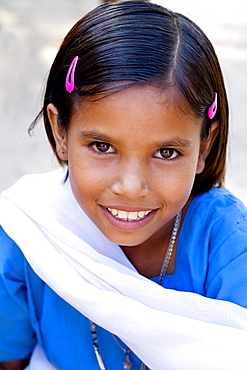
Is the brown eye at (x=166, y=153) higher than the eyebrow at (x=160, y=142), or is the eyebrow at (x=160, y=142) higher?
the eyebrow at (x=160, y=142)

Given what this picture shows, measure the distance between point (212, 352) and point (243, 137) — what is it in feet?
6.70

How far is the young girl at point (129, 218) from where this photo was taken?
131cm

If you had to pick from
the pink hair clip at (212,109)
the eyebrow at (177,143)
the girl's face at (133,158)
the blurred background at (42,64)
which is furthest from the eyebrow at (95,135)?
the blurred background at (42,64)

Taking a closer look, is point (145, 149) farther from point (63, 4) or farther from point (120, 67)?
point (63, 4)

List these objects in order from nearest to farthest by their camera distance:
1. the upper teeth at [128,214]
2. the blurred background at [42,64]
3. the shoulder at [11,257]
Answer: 1. the upper teeth at [128,214]
2. the shoulder at [11,257]
3. the blurred background at [42,64]

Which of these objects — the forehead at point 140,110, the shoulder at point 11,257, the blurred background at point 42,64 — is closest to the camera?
the forehead at point 140,110

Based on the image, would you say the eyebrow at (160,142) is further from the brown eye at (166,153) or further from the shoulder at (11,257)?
the shoulder at (11,257)

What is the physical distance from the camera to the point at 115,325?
1387mm

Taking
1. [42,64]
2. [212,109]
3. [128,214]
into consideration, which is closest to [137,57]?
[212,109]

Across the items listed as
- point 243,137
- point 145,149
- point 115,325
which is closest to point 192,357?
point 115,325

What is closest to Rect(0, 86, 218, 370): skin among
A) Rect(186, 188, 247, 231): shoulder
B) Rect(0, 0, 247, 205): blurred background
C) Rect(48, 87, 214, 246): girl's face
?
Rect(48, 87, 214, 246): girl's face

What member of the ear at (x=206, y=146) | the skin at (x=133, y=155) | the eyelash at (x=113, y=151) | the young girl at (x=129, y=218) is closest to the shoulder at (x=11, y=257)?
the young girl at (x=129, y=218)

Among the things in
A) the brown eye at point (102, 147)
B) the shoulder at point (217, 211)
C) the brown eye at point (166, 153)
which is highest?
the brown eye at point (102, 147)

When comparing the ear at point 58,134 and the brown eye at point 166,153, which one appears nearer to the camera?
the brown eye at point 166,153
